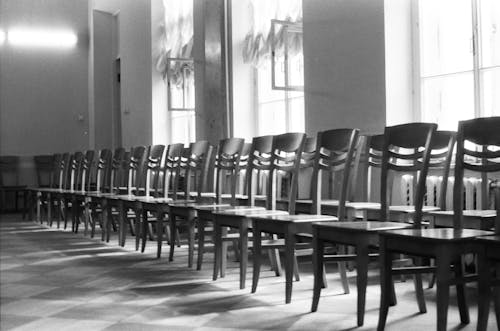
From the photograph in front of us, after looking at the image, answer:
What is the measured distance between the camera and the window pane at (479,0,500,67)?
469 cm

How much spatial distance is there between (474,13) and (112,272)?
3.05 m

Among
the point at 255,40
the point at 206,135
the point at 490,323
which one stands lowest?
the point at 490,323

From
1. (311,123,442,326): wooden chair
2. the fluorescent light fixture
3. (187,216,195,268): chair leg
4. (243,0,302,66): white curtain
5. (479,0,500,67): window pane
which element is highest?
the fluorescent light fixture

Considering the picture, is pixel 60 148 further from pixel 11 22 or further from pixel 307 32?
pixel 307 32

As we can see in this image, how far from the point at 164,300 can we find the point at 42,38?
9.37 meters

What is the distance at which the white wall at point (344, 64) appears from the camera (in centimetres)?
541

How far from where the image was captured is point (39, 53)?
39.1ft

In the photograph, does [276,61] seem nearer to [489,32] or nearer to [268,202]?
[489,32]

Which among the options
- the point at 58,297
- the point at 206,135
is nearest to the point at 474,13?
the point at 58,297

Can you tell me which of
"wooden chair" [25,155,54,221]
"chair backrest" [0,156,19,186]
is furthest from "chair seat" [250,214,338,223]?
"chair backrest" [0,156,19,186]

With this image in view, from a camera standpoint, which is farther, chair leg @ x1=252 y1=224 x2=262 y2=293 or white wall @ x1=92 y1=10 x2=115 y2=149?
white wall @ x1=92 y1=10 x2=115 y2=149

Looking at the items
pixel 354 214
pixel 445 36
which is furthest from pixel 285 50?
pixel 354 214

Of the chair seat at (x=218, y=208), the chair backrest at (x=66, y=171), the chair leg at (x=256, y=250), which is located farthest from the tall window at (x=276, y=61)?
the chair leg at (x=256, y=250)

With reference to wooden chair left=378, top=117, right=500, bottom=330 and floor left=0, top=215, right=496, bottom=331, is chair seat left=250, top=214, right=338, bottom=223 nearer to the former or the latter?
floor left=0, top=215, right=496, bottom=331
